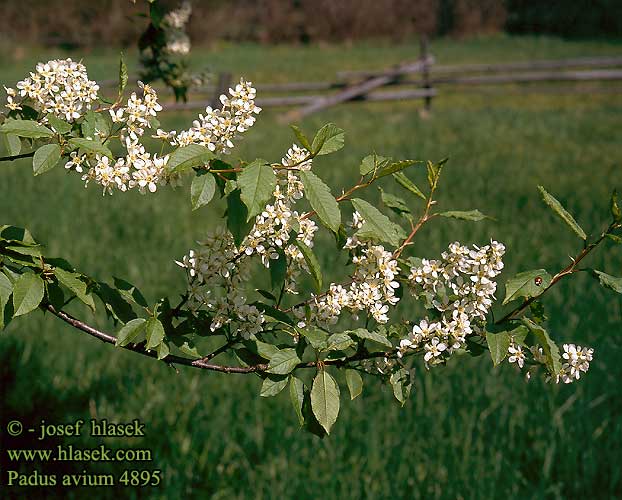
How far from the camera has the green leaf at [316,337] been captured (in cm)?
122

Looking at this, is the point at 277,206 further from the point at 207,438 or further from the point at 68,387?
the point at 68,387

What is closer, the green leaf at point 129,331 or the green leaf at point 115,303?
the green leaf at point 129,331

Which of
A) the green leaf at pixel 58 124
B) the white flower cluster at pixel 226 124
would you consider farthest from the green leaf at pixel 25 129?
the white flower cluster at pixel 226 124

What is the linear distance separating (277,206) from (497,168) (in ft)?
23.8

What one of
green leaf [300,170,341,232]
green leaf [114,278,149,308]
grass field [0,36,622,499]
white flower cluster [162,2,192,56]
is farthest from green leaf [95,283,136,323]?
grass field [0,36,622,499]

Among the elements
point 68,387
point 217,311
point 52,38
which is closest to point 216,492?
point 68,387

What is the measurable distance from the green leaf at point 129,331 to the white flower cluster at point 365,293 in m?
0.26

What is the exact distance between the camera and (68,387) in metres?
3.46

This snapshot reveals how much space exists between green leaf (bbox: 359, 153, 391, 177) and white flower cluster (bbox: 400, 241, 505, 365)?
17 cm

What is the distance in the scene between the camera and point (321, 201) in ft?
3.60

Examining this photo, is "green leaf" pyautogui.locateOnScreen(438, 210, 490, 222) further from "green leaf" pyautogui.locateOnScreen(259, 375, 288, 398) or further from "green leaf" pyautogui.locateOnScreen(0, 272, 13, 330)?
"green leaf" pyautogui.locateOnScreen(0, 272, 13, 330)

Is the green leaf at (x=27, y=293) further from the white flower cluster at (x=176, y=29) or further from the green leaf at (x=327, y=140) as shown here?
the white flower cluster at (x=176, y=29)

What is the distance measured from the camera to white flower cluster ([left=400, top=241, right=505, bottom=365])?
125 centimetres

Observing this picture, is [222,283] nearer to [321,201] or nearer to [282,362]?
[282,362]
